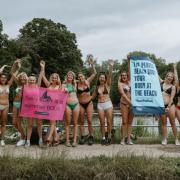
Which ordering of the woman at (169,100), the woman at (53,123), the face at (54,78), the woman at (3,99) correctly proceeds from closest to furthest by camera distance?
the woman at (53,123), the woman at (3,99), the face at (54,78), the woman at (169,100)

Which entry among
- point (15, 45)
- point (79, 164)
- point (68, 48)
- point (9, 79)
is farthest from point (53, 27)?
point (79, 164)

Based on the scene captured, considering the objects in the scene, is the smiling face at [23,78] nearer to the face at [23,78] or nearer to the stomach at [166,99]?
the face at [23,78]

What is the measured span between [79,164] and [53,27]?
49.2m

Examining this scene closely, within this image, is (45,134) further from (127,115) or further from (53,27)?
(53,27)

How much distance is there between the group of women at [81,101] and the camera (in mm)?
11945

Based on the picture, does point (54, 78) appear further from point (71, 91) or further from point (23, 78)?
point (23, 78)

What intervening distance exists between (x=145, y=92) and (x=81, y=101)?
1.80 m

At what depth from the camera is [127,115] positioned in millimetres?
12383

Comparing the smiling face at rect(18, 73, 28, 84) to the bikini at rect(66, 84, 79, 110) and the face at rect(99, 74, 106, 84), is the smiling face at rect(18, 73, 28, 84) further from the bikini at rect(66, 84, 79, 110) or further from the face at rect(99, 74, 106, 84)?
the face at rect(99, 74, 106, 84)

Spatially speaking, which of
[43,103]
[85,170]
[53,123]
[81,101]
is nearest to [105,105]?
[81,101]

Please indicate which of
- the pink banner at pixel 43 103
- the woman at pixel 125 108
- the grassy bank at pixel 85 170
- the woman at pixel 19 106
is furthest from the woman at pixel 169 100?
the woman at pixel 19 106

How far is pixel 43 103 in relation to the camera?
12.1 meters

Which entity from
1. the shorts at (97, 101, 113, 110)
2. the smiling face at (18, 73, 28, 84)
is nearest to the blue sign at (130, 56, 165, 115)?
the shorts at (97, 101, 113, 110)

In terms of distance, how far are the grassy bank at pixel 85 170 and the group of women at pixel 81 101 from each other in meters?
3.21
